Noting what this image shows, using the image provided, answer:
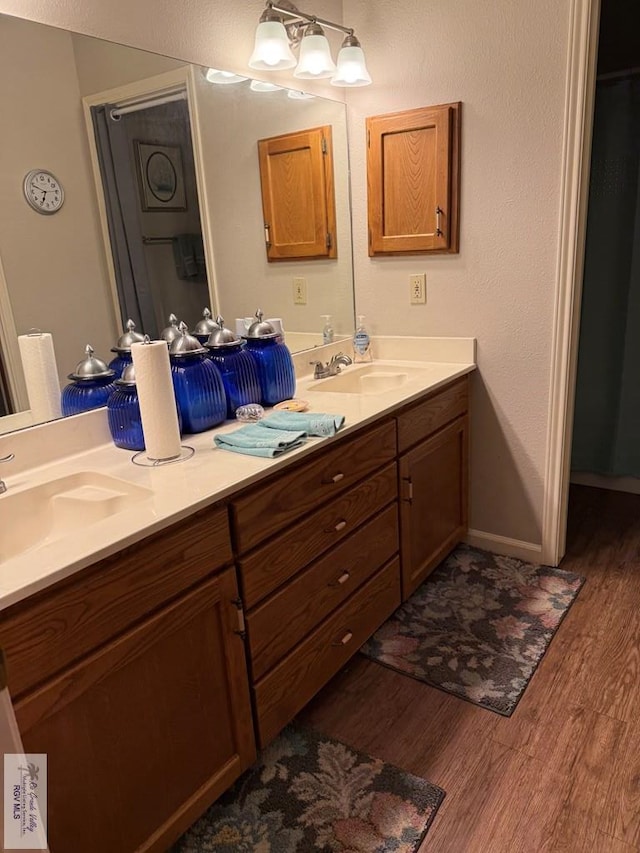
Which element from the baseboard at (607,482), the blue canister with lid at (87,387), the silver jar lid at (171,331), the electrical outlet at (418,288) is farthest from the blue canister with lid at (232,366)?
the baseboard at (607,482)

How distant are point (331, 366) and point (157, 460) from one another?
3.36 ft

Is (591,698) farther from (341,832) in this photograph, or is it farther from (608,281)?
(608,281)

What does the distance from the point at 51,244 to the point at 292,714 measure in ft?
4.31

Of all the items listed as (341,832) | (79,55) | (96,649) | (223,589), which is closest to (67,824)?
(96,649)

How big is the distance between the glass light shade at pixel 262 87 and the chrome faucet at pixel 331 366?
0.95 metres

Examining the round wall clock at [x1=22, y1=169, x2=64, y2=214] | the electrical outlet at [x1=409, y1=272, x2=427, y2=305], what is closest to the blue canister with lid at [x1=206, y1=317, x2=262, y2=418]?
the round wall clock at [x1=22, y1=169, x2=64, y2=214]

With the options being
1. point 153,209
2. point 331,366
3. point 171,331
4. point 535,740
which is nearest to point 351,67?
point 153,209

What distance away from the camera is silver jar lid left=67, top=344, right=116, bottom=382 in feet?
5.01

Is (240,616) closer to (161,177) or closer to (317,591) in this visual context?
(317,591)

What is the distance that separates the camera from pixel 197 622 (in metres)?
1.21

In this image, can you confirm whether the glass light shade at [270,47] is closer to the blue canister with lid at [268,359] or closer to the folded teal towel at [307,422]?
the blue canister with lid at [268,359]

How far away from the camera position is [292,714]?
1529 mm

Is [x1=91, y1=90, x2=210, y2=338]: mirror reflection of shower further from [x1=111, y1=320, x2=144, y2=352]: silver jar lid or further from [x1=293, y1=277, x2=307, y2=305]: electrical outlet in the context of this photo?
[x1=293, y1=277, x2=307, y2=305]: electrical outlet

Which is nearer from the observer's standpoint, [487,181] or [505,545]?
[487,181]
